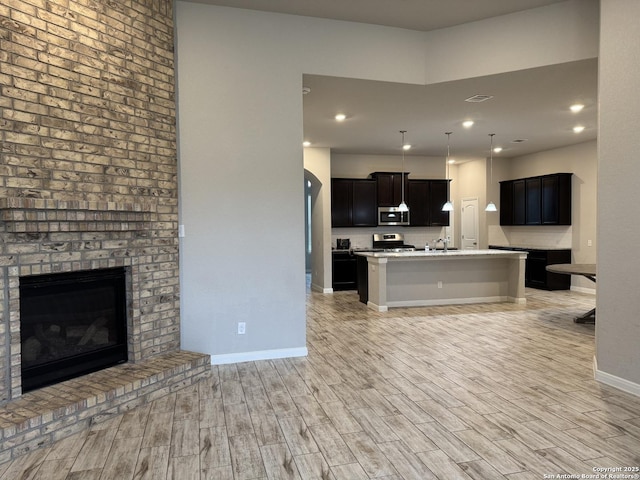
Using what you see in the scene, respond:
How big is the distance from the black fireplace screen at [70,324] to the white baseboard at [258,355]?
903 millimetres

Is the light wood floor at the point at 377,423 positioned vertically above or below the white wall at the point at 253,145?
below

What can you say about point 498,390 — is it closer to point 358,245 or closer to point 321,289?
point 321,289

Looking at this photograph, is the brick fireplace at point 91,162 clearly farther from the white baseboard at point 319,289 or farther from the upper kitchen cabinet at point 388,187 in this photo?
the upper kitchen cabinet at point 388,187

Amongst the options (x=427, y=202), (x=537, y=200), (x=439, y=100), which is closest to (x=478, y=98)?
(x=439, y=100)

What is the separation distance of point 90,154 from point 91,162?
60 mm

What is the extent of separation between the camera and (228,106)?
13.3 feet

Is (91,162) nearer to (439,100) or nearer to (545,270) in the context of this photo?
(439,100)

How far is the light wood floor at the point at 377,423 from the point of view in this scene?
2348 mm

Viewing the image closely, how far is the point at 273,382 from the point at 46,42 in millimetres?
3064

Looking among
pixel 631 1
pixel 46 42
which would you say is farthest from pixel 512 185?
pixel 46 42

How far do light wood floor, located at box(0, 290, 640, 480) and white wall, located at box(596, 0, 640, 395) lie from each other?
333 mm

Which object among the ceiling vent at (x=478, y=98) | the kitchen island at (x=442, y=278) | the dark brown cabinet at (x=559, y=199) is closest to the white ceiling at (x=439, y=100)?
the ceiling vent at (x=478, y=98)

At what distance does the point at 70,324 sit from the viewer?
3.24 metres

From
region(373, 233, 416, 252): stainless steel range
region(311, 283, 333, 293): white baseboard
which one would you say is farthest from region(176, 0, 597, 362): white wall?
region(373, 233, 416, 252): stainless steel range
